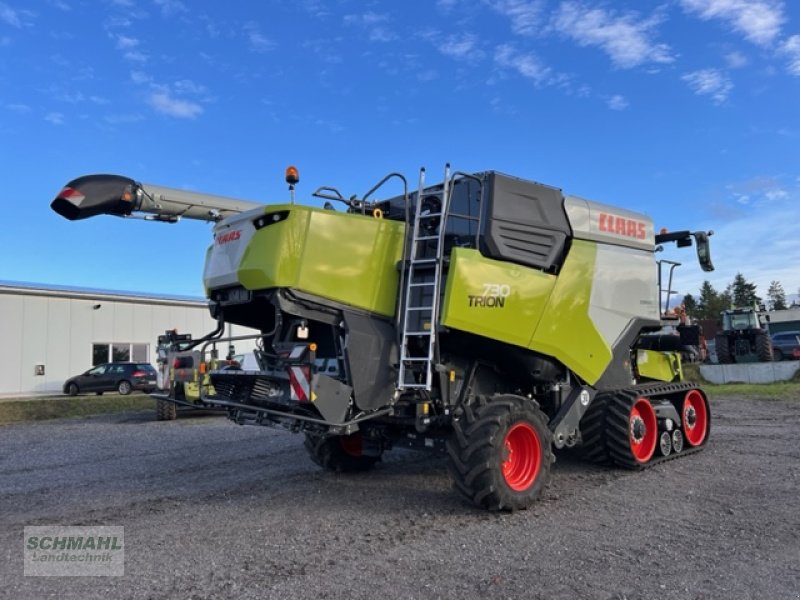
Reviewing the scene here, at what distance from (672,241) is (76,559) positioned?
8274mm

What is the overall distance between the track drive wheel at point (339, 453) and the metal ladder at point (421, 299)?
7.10ft

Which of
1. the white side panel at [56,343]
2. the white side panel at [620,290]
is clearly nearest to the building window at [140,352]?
the white side panel at [56,343]

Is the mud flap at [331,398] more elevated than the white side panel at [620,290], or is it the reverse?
the white side panel at [620,290]

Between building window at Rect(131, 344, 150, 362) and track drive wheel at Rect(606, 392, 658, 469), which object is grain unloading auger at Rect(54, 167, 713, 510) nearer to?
track drive wheel at Rect(606, 392, 658, 469)

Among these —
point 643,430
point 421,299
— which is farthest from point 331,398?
point 643,430

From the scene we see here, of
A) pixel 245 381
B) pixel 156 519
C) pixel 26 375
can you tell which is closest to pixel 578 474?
pixel 245 381

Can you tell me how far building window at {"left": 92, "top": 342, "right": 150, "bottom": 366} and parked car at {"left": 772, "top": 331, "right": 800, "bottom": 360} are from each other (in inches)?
1137

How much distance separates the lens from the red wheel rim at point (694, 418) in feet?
30.3

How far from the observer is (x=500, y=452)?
19.4ft

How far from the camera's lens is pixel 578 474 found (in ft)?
25.6

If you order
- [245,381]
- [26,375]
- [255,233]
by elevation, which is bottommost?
[26,375]

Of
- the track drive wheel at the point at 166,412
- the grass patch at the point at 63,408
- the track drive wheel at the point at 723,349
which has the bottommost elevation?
the grass patch at the point at 63,408

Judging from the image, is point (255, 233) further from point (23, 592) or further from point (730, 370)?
point (730, 370)

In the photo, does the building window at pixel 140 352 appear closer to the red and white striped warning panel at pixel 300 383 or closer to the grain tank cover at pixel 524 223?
the red and white striped warning panel at pixel 300 383
